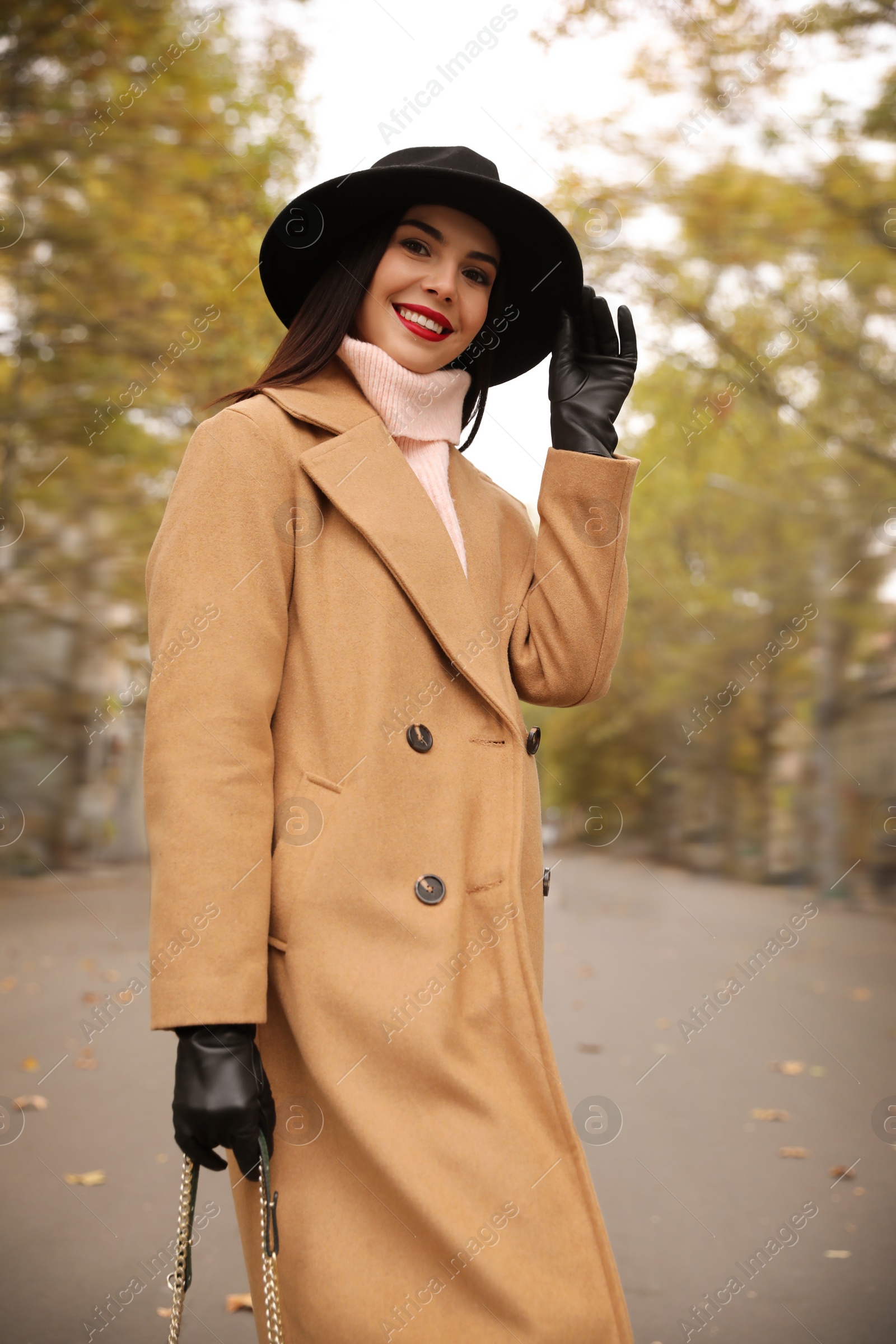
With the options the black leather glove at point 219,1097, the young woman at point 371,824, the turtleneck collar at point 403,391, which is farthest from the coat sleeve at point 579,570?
the black leather glove at point 219,1097

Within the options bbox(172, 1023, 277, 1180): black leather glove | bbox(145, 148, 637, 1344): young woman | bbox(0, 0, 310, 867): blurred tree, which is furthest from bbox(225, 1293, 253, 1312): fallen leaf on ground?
bbox(0, 0, 310, 867): blurred tree

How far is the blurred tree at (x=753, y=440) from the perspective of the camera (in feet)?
30.4

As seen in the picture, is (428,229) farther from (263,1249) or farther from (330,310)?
(263,1249)

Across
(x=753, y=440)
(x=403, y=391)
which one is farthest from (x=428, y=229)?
(x=753, y=440)

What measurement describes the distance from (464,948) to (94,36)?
917 centimetres

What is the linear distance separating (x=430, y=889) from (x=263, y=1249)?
0.57 m

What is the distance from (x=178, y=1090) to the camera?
1.56 metres

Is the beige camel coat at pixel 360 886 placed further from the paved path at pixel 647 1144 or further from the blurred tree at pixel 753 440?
the blurred tree at pixel 753 440

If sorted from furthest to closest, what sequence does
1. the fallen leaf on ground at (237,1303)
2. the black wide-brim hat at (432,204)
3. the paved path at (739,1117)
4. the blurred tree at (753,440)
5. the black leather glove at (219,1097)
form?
the blurred tree at (753,440), the paved path at (739,1117), the fallen leaf on ground at (237,1303), the black wide-brim hat at (432,204), the black leather glove at (219,1097)

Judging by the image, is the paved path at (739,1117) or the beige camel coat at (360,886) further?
the paved path at (739,1117)

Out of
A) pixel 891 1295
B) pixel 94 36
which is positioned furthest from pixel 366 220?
pixel 94 36

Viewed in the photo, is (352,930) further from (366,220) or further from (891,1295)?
Answer: (891,1295)

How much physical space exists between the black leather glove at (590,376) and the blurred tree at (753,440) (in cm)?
753

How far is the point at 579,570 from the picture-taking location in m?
2.10
